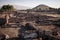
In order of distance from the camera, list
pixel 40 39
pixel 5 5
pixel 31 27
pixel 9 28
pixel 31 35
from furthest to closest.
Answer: pixel 5 5 → pixel 9 28 → pixel 31 27 → pixel 31 35 → pixel 40 39

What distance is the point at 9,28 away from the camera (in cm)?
1255

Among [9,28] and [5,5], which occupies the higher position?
[5,5]

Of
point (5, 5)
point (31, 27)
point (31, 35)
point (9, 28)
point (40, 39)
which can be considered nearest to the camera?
point (40, 39)

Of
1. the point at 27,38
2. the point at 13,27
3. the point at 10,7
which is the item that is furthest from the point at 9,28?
the point at 10,7

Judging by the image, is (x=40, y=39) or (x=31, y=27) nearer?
(x=40, y=39)

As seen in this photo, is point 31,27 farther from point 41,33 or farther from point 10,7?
point 10,7

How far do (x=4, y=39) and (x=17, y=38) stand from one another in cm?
100

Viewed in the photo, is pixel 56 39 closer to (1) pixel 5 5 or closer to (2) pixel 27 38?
(2) pixel 27 38

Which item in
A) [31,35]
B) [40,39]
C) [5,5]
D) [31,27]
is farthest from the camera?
[5,5]

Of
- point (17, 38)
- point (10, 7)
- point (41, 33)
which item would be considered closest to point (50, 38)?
point (41, 33)

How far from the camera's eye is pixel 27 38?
860cm

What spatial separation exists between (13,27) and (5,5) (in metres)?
22.3

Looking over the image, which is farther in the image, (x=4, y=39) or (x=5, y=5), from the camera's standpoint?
(x=5, y=5)

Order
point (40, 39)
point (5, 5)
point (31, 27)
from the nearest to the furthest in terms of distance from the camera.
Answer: point (40, 39), point (31, 27), point (5, 5)
